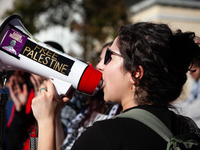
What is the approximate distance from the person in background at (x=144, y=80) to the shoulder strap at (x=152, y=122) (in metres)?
0.02

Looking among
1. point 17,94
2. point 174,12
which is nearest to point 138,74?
point 17,94

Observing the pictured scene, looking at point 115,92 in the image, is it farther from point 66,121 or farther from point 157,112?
point 66,121

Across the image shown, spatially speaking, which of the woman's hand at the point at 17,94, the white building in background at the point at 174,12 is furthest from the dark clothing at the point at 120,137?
the white building in background at the point at 174,12

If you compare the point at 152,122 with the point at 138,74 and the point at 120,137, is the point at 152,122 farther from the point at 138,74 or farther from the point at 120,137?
the point at 138,74

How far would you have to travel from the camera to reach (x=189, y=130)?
4.35 feet

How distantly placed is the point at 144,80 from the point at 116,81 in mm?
178

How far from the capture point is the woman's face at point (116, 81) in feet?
4.61

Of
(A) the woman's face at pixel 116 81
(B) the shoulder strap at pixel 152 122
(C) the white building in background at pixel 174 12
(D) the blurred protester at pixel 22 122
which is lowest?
(D) the blurred protester at pixel 22 122

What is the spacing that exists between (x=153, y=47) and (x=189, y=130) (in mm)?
537

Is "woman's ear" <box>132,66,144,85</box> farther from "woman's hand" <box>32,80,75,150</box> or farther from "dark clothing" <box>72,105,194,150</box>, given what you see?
"woman's hand" <box>32,80,75,150</box>

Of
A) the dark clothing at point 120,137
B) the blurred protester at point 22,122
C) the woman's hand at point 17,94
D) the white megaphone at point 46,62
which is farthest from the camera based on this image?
the woman's hand at point 17,94

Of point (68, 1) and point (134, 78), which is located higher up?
point (68, 1)

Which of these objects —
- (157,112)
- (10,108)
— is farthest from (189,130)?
(10,108)

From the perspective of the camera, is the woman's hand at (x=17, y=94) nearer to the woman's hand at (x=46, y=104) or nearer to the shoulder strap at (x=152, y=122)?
the woman's hand at (x=46, y=104)
